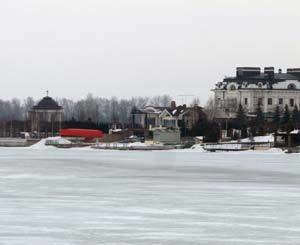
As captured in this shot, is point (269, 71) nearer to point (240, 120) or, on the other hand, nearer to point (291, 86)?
point (291, 86)

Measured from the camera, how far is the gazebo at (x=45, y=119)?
115 m

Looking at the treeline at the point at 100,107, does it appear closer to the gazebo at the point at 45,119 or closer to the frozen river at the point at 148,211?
the gazebo at the point at 45,119

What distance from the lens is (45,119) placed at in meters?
127

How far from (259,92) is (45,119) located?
114 ft

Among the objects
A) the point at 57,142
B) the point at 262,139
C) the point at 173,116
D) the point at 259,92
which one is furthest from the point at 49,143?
the point at 259,92

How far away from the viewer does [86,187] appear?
2572cm

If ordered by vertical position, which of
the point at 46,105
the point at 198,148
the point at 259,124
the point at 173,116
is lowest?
the point at 198,148

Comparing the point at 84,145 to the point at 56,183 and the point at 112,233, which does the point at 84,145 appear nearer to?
the point at 56,183

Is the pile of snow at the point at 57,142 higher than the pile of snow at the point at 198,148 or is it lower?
higher

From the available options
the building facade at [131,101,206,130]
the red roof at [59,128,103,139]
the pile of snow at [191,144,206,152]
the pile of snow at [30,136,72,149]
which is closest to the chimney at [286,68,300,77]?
the building facade at [131,101,206,130]

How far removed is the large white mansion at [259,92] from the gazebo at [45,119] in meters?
26.1

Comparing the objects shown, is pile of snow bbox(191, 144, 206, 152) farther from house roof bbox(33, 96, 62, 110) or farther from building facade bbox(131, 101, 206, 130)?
house roof bbox(33, 96, 62, 110)

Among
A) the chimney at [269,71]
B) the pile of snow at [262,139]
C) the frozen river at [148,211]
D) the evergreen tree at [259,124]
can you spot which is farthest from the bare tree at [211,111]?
the frozen river at [148,211]

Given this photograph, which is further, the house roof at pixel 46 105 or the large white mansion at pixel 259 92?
the house roof at pixel 46 105
